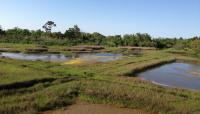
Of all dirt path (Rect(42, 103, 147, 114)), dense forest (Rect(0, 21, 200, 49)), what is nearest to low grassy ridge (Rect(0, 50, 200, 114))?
dirt path (Rect(42, 103, 147, 114))

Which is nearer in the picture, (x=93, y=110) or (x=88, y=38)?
(x=93, y=110)

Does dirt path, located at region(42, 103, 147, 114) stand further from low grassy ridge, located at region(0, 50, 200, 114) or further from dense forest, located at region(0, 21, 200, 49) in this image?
dense forest, located at region(0, 21, 200, 49)

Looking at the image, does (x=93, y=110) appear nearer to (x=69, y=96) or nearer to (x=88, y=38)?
(x=69, y=96)

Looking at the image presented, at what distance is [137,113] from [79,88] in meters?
4.11

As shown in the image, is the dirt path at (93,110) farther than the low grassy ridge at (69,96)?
No

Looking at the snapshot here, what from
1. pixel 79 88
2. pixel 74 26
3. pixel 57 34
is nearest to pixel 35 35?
pixel 57 34

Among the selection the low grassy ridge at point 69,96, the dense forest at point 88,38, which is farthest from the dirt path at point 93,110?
the dense forest at point 88,38

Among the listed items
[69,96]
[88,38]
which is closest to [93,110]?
[69,96]

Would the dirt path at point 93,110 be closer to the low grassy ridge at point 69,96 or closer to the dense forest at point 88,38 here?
the low grassy ridge at point 69,96

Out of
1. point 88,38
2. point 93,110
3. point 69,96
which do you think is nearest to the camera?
point 93,110

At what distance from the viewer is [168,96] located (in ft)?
48.9

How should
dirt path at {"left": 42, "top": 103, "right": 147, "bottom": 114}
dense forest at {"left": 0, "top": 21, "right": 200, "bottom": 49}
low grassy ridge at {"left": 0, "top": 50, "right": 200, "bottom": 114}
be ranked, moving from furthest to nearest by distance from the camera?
dense forest at {"left": 0, "top": 21, "right": 200, "bottom": 49}
low grassy ridge at {"left": 0, "top": 50, "right": 200, "bottom": 114}
dirt path at {"left": 42, "top": 103, "right": 147, "bottom": 114}

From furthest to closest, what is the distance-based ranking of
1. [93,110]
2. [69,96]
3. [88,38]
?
[88,38], [69,96], [93,110]

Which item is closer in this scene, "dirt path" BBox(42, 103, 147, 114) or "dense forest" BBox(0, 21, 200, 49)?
"dirt path" BBox(42, 103, 147, 114)
